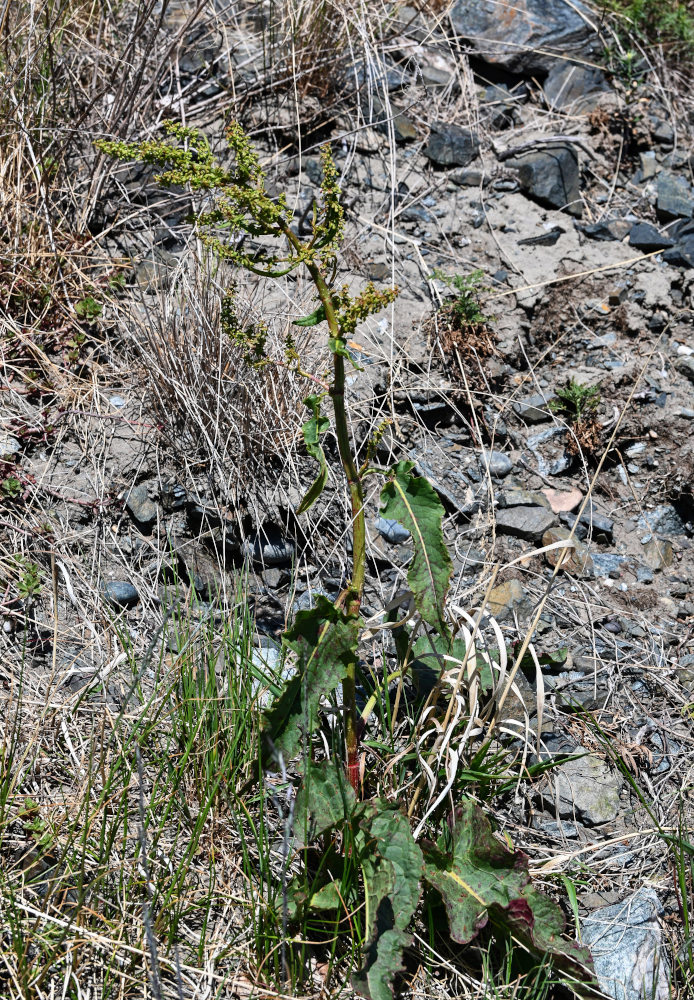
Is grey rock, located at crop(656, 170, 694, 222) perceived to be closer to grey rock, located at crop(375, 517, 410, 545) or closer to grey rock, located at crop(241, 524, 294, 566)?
grey rock, located at crop(375, 517, 410, 545)

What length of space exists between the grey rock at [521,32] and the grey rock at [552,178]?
1.92 feet

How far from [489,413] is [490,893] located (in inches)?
65.9

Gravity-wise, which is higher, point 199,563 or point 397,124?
point 397,124

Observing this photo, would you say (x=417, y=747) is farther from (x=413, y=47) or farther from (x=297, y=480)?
(x=413, y=47)

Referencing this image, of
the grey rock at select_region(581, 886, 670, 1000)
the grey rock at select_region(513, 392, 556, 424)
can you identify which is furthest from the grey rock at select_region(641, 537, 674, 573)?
the grey rock at select_region(581, 886, 670, 1000)

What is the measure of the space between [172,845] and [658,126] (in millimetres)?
3477

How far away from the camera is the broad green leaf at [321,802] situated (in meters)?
1.76

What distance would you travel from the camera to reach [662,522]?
2838mm

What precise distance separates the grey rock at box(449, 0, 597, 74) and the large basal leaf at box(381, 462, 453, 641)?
2.93 m

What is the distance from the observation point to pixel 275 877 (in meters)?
1.89

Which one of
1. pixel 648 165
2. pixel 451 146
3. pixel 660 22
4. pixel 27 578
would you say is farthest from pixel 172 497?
pixel 660 22

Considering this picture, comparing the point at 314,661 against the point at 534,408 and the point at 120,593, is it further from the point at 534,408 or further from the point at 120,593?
the point at 534,408

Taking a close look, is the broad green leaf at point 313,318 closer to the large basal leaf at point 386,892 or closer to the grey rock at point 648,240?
the large basal leaf at point 386,892

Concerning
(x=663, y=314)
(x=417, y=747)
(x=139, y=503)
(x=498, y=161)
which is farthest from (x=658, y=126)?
(x=417, y=747)
